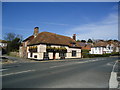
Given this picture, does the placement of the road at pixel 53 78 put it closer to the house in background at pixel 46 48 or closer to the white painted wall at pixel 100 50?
the house in background at pixel 46 48

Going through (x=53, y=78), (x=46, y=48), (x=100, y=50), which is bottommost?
(x=53, y=78)

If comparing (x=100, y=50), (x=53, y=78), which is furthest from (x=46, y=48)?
(x=100, y=50)

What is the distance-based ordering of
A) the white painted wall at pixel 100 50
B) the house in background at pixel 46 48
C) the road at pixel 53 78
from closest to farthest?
the road at pixel 53 78
the house in background at pixel 46 48
the white painted wall at pixel 100 50

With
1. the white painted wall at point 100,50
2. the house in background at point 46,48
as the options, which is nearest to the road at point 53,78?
the house in background at point 46,48

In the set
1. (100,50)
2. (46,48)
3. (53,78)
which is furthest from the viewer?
(100,50)

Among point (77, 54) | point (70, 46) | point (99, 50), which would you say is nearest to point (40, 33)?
point (70, 46)

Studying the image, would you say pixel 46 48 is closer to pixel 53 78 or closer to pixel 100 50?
pixel 53 78

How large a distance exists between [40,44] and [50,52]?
11.9 feet

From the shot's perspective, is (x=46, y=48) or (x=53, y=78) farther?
(x=46, y=48)

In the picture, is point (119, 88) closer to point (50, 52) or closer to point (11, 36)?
point (50, 52)

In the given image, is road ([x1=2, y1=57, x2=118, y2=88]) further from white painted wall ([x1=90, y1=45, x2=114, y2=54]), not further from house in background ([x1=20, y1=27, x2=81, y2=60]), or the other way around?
white painted wall ([x1=90, y1=45, x2=114, y2=54])

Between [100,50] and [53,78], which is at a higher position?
[100,50]

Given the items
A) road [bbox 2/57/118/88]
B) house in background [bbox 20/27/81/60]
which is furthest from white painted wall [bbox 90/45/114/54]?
road [bbox 2/57/118/88]

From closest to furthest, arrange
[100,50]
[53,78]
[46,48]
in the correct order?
1. [53,78]
2. [46,48]
3. [100,50]
